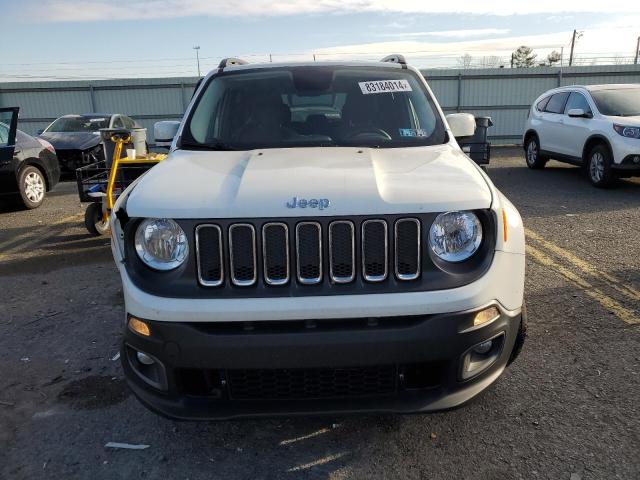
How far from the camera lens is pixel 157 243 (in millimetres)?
2443

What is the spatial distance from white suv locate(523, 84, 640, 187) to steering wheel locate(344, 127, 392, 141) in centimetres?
707

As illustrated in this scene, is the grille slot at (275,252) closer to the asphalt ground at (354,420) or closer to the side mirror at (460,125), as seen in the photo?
the asphalt ground at (354,420)

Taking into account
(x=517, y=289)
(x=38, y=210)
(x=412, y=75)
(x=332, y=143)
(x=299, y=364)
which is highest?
(x=412, y=75)

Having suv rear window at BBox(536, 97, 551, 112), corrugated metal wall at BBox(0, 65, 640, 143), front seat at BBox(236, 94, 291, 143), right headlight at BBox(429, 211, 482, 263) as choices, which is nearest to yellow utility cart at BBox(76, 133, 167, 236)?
front seat at BBox(236, 94, 291, 143)

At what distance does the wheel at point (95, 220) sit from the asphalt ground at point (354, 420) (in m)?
2.02

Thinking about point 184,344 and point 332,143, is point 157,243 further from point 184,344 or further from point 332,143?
point 332,143

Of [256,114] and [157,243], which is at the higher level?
[256,114]

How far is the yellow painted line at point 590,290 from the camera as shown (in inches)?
162

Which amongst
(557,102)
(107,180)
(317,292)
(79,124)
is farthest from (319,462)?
(79,124)

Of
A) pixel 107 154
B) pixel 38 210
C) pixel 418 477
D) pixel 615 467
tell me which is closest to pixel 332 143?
pixel 418 477

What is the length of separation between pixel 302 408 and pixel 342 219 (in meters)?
0.84

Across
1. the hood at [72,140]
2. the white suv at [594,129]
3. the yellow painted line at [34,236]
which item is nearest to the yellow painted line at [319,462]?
the yellow painted line at [34,236]

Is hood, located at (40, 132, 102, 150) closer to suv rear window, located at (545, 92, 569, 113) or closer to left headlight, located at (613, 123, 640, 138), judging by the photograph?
suv rear window, located at (545, 92, 569, 113)

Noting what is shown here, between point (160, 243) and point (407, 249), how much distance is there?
1.10 meters
